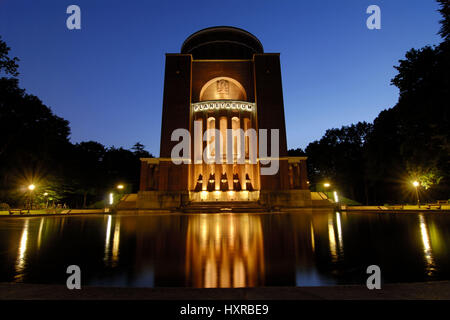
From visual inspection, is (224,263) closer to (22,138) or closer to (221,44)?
(22,138)

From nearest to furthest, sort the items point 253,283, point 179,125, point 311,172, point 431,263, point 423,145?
point 253,283
point 431,263
point 423,145
point 179,125
point 311,172

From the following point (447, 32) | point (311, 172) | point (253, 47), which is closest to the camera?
point (447, 32)

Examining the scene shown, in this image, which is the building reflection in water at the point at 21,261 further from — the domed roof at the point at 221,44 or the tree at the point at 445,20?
the domed roof at the point at 221,44

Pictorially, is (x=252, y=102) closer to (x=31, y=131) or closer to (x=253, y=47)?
(x=253, y=47)

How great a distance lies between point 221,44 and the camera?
132ft

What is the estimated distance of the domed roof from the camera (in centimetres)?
3956

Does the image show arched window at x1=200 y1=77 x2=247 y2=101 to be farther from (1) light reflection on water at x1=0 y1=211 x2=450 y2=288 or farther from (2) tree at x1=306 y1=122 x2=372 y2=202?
(1) light reflection on water at x1=0 y1=211 x2=450 y2=288

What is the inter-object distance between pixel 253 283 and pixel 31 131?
31.9 metres

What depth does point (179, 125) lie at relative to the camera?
3131cm

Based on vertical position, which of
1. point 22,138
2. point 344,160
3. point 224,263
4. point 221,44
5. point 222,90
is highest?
point 221,44

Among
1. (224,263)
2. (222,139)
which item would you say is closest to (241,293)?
(224,263)

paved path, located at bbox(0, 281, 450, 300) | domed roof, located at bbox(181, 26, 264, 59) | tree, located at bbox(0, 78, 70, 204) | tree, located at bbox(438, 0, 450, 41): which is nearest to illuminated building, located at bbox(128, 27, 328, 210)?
domed roof, located at bbox(181, 26, 264, 59)
